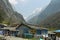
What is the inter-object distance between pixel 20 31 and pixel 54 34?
54.4 feet

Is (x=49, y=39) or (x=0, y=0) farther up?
(x=0, y=0)

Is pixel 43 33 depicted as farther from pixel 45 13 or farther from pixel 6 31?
pixel 45 13

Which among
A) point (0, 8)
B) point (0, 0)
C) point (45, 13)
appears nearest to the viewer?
point (0, 8)

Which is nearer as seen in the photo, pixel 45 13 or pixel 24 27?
pixel 24 27

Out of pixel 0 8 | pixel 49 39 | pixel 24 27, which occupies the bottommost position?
pixel 49 39

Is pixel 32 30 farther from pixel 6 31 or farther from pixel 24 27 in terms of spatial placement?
pixel 6 31

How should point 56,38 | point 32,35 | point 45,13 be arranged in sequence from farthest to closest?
point 45,13
point 32,35
point 56,38

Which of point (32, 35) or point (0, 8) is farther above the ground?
point (0, 8)

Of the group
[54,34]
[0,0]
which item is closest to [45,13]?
[0,0]

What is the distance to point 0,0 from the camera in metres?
131

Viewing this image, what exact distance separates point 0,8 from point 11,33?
6572 centimetres

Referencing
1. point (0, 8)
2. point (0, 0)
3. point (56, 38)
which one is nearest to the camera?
point (56, 38)

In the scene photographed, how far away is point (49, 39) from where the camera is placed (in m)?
39.2

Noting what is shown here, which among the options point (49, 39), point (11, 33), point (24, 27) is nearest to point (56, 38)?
point (49, 39)
